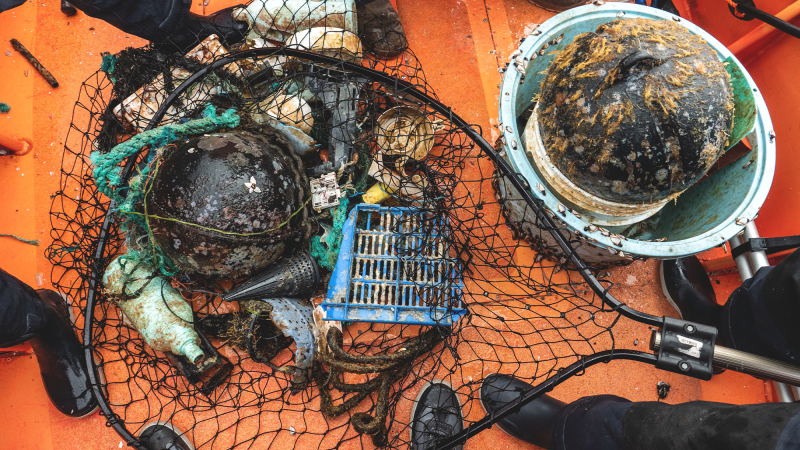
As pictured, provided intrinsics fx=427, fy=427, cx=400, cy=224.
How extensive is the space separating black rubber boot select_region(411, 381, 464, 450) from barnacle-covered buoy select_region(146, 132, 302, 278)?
3.77 feet

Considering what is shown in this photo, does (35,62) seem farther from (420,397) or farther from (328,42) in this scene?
(420,397)

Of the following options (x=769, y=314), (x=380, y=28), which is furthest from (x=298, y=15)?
(x=769, y=314)

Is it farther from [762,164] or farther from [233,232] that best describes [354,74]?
[762,164]

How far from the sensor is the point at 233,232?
199cm

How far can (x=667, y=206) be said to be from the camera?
258 cm

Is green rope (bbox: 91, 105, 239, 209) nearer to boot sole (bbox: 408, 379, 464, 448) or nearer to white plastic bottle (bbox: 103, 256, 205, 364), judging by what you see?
white plastic bottle (bbox: 103, 256, 205, 364)

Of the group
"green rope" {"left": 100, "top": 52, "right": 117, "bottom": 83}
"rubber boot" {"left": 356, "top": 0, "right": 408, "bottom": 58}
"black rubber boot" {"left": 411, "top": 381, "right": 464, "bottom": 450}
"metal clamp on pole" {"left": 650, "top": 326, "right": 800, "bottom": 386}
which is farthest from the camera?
"rubber boot" {"left": 356, "top": 0, "right": 408, "bottom": 58}

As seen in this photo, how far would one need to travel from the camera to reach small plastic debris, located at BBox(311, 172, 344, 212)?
A: 2289 millimetres

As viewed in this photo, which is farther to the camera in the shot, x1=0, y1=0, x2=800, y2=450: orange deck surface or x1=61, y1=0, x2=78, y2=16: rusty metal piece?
x1=61, y1=0, x2=78, y2=16: rusty metal piece

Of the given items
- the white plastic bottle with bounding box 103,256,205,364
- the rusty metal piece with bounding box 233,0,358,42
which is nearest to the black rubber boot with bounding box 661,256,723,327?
the rusty metal piece with bounding box 233,0,358,42

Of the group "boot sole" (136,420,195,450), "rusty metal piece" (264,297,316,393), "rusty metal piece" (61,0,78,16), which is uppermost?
"rusty metal piece" (61,0,78,16)

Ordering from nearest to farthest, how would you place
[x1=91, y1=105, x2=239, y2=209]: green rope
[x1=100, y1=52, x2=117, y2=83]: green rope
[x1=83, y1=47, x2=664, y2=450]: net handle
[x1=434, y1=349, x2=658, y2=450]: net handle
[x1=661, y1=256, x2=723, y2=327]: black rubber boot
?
[x1=434, y1=349, x2=658, y2=450]: net handle, [x1=83, y1=47, x2=664, y2=450]: net handle, [x1=91, y1=105, x2=239, y2=209]: green rope, [x1=661, y1=256, x2=723, y2=327]: black rubber boot, [x1=100, y1=52, x2=117, y2=83]: green rope

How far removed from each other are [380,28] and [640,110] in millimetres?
1791

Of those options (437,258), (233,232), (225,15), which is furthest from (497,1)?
(233,232)
